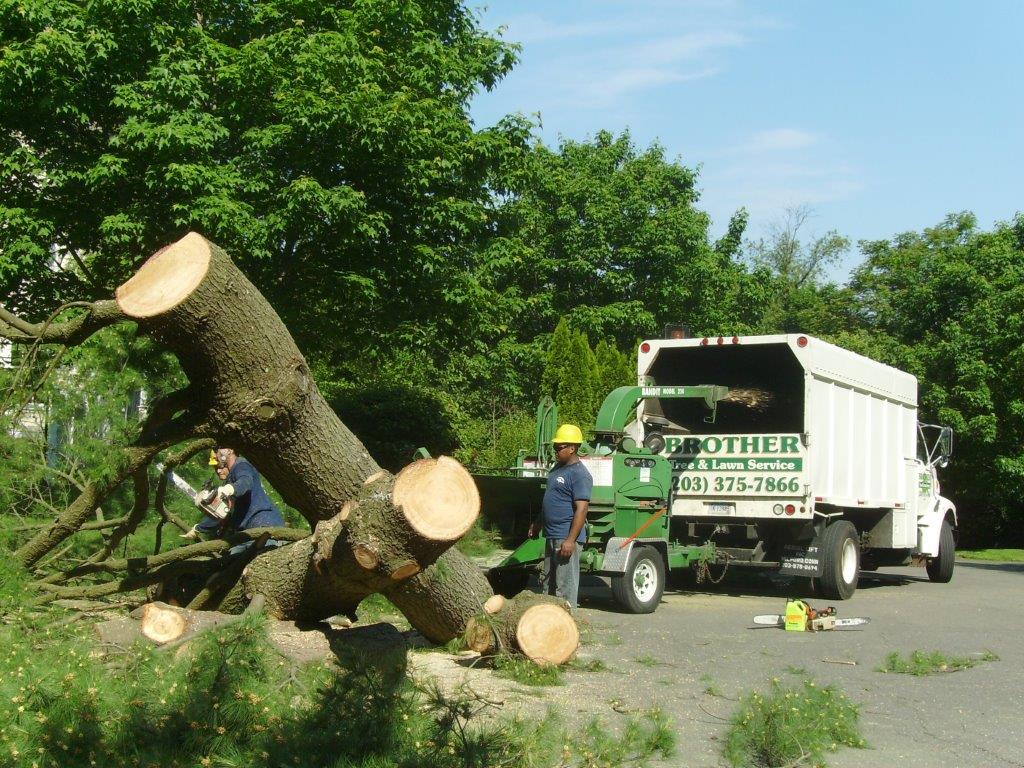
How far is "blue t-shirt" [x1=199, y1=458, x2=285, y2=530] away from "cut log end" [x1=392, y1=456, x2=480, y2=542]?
230 centimetres

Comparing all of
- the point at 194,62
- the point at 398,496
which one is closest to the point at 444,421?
the point at 194,62

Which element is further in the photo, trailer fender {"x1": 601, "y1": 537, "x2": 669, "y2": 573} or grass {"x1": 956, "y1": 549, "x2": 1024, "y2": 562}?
grass {"x1": 956, "y1": 549, "x2": 1024, "y2": 562}

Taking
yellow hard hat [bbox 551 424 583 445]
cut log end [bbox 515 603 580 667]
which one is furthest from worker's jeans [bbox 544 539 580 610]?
cut log end [bbox 515 603 580 667]

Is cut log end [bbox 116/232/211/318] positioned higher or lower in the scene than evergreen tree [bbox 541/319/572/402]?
lower

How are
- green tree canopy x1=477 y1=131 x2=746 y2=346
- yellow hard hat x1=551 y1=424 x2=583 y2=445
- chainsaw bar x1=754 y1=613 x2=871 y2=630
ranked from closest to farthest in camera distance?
1. yellow hard hat x1=551 y1=424 x2=583 y2=445
2. chainsaw bar x1=754 y1=613 x2=871 y2=630
3. green tree canopy x1=477 y1=131 x2=746 y2=346

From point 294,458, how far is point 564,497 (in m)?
3.78

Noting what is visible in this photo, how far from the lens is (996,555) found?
25.8 m

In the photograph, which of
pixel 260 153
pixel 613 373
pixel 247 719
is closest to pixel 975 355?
pixel 613 373

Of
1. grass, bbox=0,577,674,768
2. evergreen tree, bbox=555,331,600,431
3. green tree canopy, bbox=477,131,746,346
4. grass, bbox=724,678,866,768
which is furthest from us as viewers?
green tree canopy, bbox=477,131,746,346

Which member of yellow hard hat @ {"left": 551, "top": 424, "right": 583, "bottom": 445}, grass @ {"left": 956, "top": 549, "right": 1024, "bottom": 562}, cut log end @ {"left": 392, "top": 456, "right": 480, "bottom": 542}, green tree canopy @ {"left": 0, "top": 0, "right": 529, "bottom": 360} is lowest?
grass @ {"left": 956, "top": 549, "right": 1024, "bottom": 562}

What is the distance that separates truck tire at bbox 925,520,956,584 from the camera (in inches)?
667

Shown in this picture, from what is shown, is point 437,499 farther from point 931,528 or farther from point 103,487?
point 931,528

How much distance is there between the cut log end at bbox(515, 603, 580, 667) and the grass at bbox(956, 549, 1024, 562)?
19715mm

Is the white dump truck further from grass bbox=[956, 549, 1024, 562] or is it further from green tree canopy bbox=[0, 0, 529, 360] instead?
grass bbox=[956, 549, 1024, 562]
